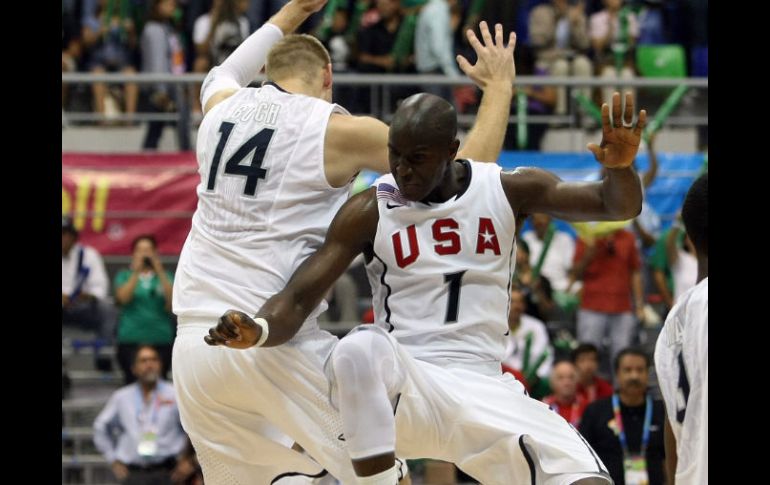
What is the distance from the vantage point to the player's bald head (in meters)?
5.29

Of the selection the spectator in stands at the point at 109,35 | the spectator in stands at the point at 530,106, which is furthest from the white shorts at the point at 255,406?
the spectator in stands at the point at 109,35

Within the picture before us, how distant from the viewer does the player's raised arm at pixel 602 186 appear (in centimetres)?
513

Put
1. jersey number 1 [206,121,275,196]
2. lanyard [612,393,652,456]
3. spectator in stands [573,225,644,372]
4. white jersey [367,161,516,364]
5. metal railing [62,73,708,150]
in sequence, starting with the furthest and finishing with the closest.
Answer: metal railing [62,73,708,150], spectator in stands [573,225,644,372], lanyard [612,393,652,456], jersey number 1 [206,121,275,196], white jersey [367,161,516,364]

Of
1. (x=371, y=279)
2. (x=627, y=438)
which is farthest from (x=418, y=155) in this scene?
(x=627, y=438)

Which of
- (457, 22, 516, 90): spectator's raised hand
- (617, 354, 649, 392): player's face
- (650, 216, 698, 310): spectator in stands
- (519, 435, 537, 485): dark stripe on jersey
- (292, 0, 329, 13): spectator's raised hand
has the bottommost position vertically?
(617, 354, 649, 392): player's face

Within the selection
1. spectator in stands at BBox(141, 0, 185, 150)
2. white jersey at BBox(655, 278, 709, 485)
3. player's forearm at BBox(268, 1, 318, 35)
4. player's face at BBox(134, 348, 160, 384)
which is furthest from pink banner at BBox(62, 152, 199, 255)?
white jersey at BBox(655, 278, 709, 485)

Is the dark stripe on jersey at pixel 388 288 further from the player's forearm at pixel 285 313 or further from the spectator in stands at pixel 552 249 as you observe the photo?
the spectator in stands at pixel 552 249

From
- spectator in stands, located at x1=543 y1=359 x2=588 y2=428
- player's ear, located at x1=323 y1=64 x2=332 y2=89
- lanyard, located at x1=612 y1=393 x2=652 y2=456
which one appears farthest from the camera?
spectator in stands, located at x1=543 y1=359 x2=588 y2=428

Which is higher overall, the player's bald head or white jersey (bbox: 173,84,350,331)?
the player's bald head

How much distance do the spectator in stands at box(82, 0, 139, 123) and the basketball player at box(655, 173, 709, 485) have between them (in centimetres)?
1028

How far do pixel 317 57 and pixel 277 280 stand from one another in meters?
1.18

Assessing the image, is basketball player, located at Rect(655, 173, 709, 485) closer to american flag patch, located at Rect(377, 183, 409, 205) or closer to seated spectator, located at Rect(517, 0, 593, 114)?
american flag patch, located at Rect(377, 183, 409, 205)

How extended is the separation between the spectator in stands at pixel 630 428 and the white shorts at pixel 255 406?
168 inches
